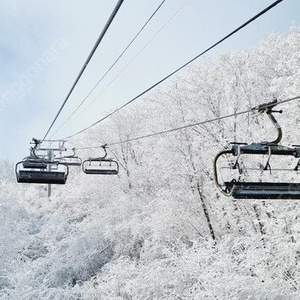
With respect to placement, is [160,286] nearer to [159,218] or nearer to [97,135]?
[159,218]

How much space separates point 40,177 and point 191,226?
10.6 meters

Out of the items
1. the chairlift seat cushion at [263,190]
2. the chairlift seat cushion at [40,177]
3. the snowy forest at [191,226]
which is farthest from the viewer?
the snowy forest at [191,226]

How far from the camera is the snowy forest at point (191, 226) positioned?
10133mm

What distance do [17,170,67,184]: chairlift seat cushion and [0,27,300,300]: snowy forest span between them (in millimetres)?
4645

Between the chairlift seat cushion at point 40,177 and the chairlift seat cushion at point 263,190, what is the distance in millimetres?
5581

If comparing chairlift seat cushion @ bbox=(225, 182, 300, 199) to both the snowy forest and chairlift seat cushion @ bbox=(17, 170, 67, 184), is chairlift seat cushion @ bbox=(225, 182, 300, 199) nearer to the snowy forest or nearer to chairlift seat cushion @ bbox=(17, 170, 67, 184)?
the snowy forest

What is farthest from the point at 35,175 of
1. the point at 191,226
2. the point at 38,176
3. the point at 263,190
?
the point at 191,226

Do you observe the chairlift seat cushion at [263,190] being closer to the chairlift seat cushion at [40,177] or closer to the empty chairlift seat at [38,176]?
the empty chairlift seat at [38,176]

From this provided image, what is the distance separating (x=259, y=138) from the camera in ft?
42.0

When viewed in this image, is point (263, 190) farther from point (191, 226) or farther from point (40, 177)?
point (191, 226)

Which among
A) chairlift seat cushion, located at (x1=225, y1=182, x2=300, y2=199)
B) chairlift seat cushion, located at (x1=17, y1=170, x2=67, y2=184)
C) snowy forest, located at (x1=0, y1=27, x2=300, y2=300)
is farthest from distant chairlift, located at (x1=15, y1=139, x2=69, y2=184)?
chairlift seat cushion, located at (x1=225, y1=182, x2=300, y2=199)

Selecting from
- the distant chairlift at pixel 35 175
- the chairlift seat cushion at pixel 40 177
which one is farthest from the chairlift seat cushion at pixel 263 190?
the chairlift seat cushion at pixel 40 177

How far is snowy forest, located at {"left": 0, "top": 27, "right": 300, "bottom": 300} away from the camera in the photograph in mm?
10133

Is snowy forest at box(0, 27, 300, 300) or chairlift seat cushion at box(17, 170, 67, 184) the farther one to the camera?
snowy forest at box(0, 27, 300, 300)
